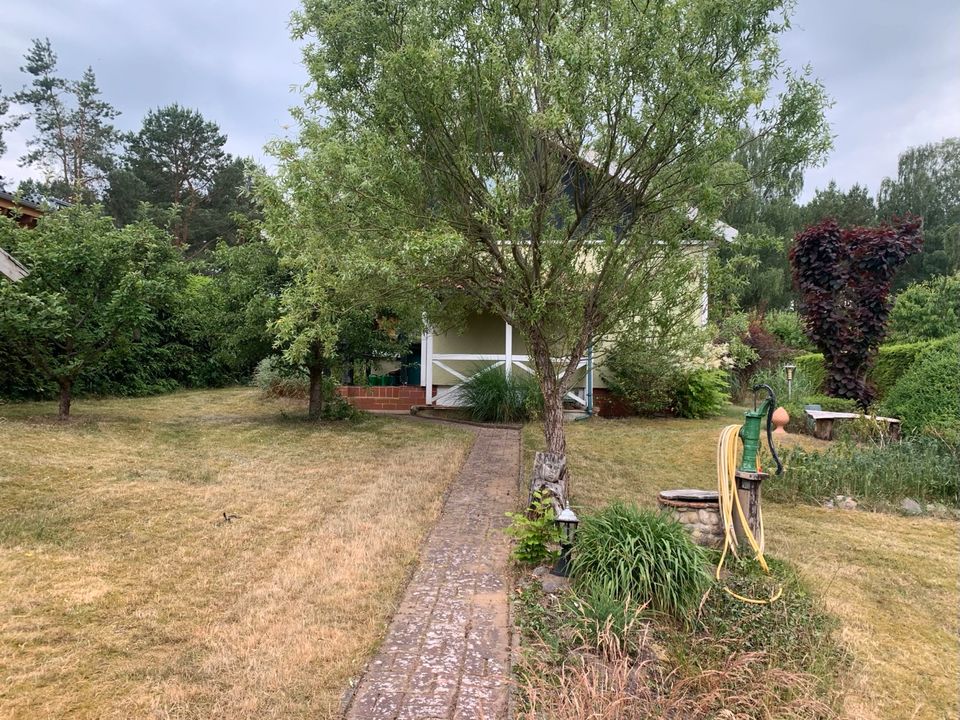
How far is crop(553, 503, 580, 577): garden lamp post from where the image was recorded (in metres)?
3.92

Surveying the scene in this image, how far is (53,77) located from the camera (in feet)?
80.0

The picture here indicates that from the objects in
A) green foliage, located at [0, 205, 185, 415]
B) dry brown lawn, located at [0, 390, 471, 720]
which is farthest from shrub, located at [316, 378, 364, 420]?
green foliage, located at [0, 205, 185, 415]

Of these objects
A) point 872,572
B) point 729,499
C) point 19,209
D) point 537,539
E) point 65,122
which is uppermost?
point 65,122

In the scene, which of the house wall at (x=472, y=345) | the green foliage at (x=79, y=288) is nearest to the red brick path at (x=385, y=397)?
the house wall at (x=472, y=345)

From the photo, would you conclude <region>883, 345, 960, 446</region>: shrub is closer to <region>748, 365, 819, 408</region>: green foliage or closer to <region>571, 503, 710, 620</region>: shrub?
<region>748, 365, 819, 408</region>: green foliage

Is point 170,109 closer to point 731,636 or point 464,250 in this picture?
point 464,250

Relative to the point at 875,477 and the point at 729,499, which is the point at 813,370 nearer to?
the point at 875,477

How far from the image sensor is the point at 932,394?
8.28m

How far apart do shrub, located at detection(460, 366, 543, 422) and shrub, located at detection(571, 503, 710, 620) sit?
23.6 ft

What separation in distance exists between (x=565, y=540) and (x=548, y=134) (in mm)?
3530

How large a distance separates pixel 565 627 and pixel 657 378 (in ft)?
25.6

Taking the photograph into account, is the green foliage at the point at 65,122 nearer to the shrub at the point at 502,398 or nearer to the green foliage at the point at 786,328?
the shrub at the point at 502,398

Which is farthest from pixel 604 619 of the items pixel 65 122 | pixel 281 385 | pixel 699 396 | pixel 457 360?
pixel 65 122

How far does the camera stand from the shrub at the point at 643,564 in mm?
3447
